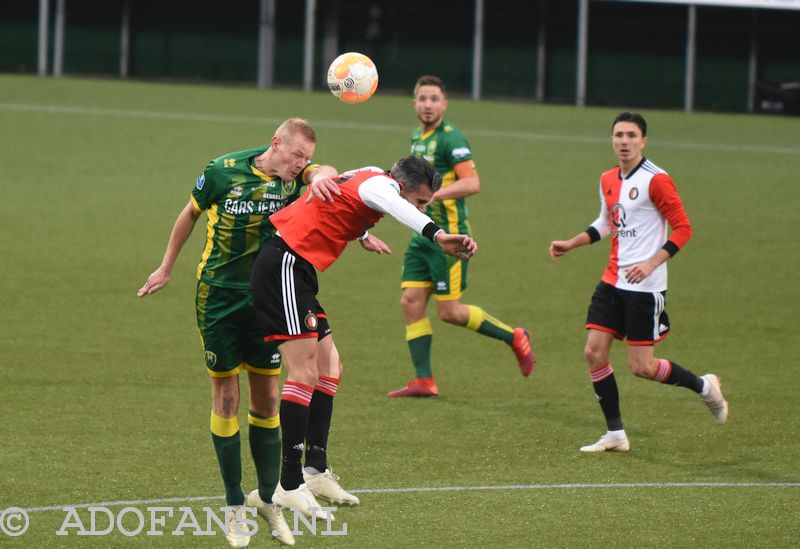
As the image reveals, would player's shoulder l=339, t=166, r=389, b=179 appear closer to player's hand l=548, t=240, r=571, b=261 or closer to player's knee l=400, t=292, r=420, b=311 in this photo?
player's hand l=548, t=240, r=571, b=261

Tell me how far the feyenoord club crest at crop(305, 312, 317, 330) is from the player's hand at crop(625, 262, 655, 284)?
254 centimetres

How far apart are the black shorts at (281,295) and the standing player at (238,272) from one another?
0.59 ft

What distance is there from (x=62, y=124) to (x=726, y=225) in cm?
1270

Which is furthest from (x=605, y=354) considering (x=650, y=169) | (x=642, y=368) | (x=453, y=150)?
(x=453, y=150)

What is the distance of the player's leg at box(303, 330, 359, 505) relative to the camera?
7.57 m

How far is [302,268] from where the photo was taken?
705 cm

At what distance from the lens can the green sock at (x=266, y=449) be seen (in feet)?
23.7

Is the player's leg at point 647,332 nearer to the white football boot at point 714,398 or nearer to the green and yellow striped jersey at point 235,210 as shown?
the white football boot at point 714,398

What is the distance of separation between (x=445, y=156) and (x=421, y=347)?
1.59m

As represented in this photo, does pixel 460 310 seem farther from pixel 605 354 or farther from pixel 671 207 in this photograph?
pixel 671 207

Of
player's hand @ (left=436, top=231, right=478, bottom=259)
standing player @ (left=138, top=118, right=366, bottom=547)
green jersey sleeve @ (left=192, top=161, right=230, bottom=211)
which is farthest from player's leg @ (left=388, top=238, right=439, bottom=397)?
player's hand @ (left=436, top=231, right=478, bottom=259)

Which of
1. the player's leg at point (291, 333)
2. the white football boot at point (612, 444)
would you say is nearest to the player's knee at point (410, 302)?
the white football boot at point (612, 444)

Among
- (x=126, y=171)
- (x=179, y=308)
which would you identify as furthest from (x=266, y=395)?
(x=126, y=171)

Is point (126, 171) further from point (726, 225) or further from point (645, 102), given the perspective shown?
point (645, 102)
